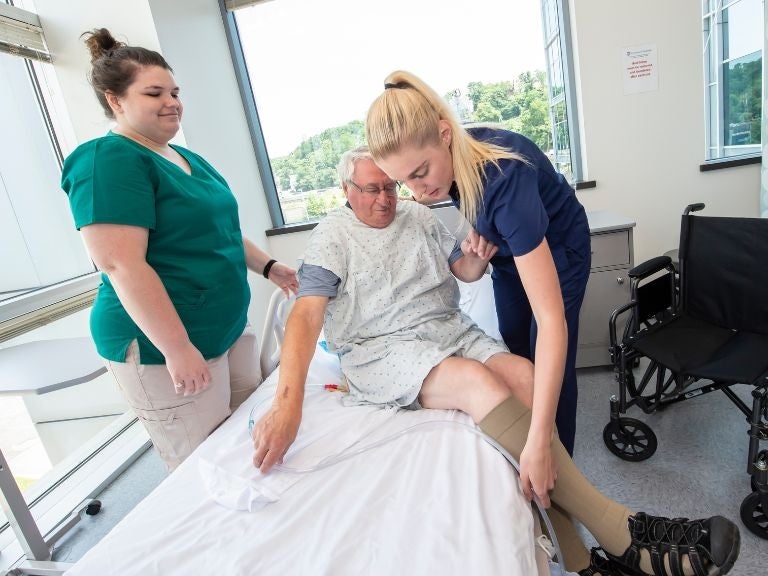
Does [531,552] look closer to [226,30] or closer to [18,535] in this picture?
[18,535]

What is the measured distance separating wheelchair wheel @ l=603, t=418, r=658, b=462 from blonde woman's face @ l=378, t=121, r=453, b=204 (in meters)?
1.23

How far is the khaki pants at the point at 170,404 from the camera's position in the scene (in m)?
1.19

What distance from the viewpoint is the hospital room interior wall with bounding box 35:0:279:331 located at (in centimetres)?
224

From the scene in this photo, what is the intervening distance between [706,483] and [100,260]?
6.20 feet

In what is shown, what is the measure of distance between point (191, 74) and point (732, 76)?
296 cm

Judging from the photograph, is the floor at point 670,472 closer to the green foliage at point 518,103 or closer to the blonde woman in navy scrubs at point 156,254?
the blonde woman in navy scrubs at point 156,254

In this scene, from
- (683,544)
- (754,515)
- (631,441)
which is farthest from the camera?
(631,441)

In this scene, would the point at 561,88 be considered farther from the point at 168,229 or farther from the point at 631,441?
the point at 168,229

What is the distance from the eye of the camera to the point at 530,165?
3.44 feet

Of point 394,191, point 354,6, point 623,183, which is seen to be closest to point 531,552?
point 394,191

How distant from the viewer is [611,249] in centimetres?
214

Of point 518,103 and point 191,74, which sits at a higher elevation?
point 191,74

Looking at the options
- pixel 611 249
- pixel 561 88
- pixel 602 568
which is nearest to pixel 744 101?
pixel 561 88

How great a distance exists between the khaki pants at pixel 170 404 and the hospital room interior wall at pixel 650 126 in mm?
2227
